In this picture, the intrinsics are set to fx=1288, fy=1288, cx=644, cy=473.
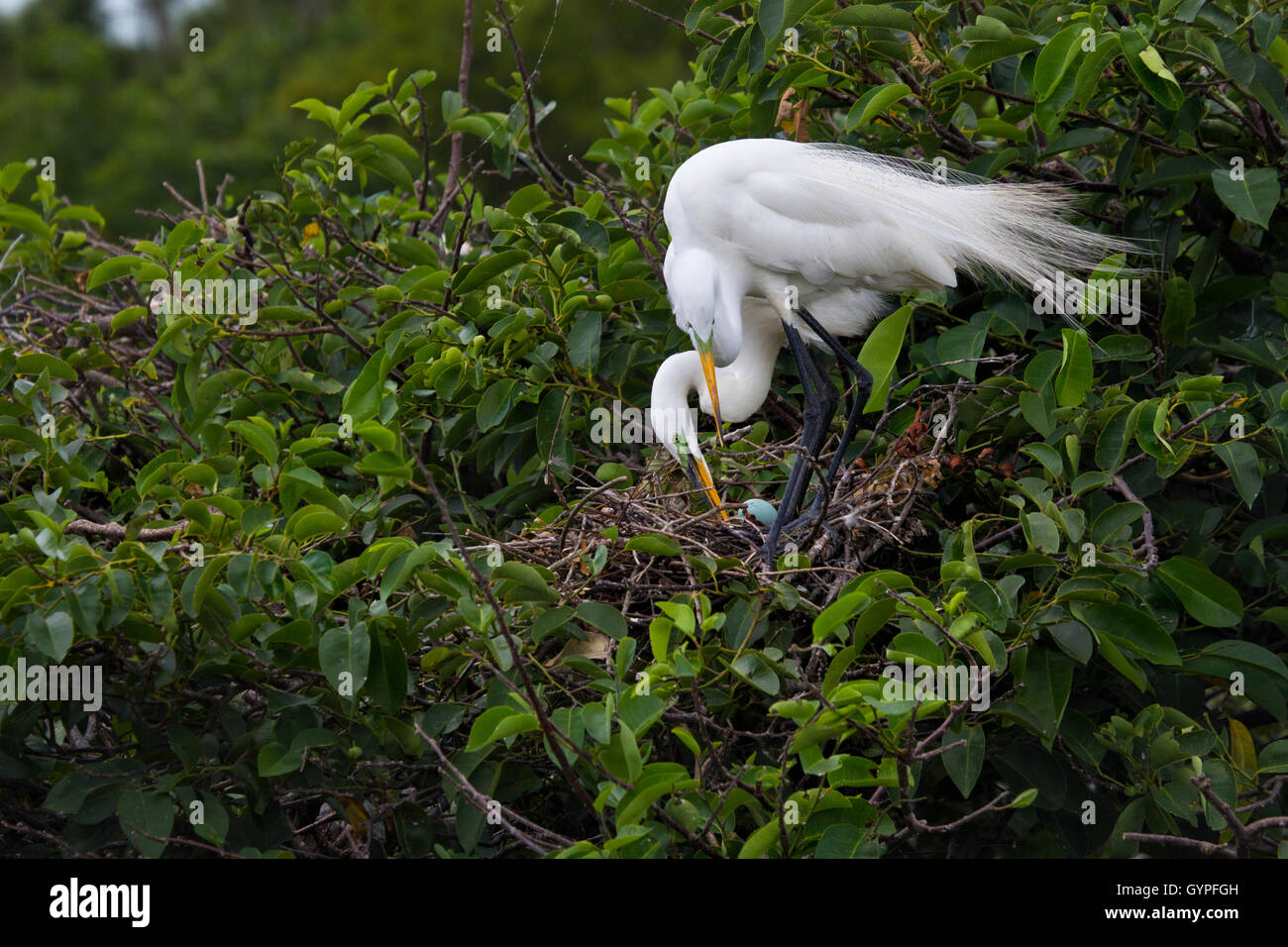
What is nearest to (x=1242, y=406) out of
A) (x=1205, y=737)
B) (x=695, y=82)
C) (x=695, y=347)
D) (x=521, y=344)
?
(x=1205, y=737)

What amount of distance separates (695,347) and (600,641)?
0.96 m

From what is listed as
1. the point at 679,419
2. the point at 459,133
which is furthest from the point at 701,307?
the point at 459,133

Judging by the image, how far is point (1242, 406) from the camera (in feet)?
7.47

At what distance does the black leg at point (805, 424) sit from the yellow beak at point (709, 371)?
195 mm

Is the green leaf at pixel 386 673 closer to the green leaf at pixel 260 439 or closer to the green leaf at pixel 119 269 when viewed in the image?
the green leaf at pixel 260 439

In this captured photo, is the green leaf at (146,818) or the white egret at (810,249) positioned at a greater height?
the white egret at (810,249)

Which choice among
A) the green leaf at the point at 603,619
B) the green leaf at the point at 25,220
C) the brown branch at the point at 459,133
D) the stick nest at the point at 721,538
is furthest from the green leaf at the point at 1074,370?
the green leaf at the point at 25,220

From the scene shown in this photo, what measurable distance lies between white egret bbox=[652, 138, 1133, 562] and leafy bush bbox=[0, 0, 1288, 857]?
0.35 feet

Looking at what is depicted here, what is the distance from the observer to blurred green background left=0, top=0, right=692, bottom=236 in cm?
1135

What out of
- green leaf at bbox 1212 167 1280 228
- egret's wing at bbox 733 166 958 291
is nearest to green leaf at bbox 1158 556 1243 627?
green leaf at bbox 1212 167 1280 228

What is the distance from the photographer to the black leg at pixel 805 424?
8.93 feet

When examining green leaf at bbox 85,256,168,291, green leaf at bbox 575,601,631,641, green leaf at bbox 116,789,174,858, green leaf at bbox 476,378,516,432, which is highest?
green leaf at bbox 85,256,168,291

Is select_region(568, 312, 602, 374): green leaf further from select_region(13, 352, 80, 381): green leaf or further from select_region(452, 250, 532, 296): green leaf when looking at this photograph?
select_region(13, 352, 80, 381): green leaf

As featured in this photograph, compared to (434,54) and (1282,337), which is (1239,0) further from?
(434,54)
